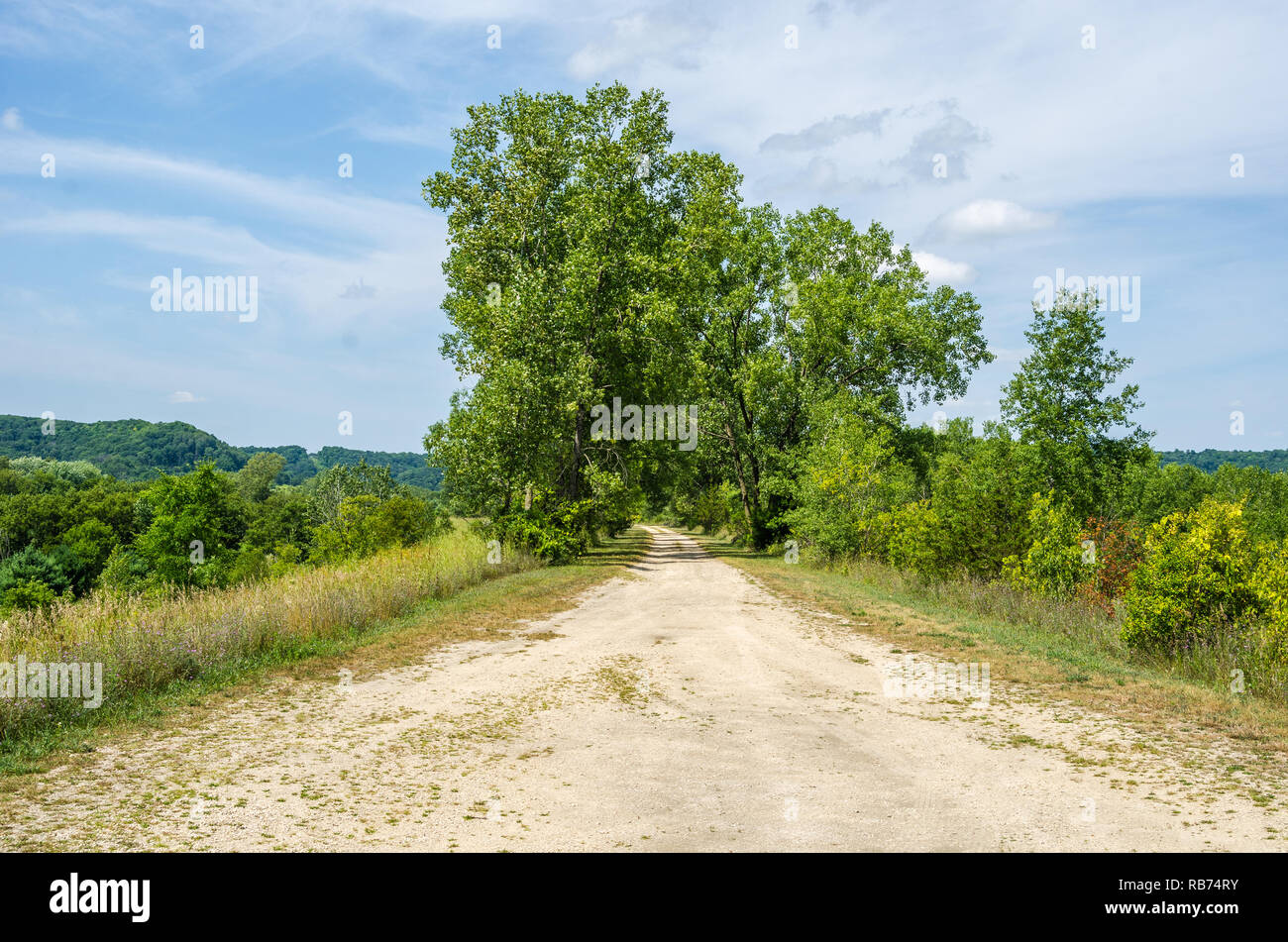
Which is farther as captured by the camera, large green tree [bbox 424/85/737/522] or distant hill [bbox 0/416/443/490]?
distant hill [bbox 0/416/443/490]

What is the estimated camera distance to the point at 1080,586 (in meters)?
17.2

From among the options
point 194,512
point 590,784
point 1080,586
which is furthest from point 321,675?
point 194,512

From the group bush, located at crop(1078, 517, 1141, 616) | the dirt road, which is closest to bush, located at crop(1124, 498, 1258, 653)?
the dirt road

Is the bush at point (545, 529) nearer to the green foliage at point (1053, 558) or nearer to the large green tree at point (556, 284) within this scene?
the large green tree at point (556, 284)

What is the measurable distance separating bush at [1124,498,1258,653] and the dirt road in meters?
2.96

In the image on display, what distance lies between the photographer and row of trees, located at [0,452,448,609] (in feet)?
110

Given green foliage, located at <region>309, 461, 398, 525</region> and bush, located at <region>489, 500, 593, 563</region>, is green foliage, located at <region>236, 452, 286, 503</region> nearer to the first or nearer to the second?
green foliage, located at <region>309, 461, 398, 525</region>

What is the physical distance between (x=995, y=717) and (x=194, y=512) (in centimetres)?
5094

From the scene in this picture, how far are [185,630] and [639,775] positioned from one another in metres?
7.61

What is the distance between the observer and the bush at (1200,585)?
38.1ft

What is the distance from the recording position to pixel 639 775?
7176mm

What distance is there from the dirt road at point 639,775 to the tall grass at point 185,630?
133cm

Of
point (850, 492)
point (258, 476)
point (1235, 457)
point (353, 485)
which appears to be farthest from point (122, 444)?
point (1235, 457)

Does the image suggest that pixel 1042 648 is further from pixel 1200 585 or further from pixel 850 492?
pixel 850 492
